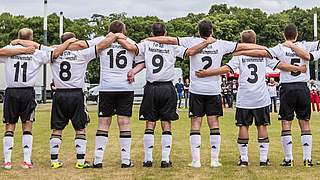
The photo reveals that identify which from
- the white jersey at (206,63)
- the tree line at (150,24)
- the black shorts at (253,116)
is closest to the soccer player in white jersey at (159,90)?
the white jersey at (206,63)

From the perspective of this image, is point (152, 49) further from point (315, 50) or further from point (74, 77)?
point (315, 50)

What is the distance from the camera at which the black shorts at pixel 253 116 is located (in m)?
10.2

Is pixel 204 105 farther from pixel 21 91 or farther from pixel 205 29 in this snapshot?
pixel 21 91

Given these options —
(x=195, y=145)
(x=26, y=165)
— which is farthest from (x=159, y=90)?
(x=26, y=165)

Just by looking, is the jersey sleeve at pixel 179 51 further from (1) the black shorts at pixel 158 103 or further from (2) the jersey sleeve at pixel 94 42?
(2) the jersey sleeve at pixel 94 42

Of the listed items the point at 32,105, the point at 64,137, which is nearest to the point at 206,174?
the point at 32,105

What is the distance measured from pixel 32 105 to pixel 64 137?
19.0ft

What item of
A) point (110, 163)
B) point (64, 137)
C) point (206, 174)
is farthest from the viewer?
point (64, 137)

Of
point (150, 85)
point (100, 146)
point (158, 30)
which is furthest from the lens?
point (158, 30)

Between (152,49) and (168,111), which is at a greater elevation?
(152,49)

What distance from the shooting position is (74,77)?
32.9 ft

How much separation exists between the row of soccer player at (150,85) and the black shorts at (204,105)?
18 mm

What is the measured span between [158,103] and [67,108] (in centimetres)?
165

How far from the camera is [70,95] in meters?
9.98
